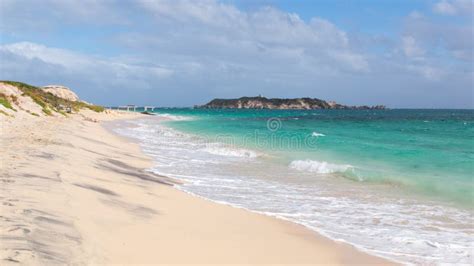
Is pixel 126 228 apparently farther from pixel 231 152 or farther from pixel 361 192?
pixel 231 152

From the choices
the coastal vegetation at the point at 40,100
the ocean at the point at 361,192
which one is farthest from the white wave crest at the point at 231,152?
the coastal vegetation at the point at 40,100

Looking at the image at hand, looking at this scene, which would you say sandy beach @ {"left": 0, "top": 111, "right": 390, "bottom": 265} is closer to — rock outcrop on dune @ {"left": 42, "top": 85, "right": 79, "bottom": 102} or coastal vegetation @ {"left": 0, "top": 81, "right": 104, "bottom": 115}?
coastal vegetation @ {"left": 0, "top": 81, "right": 104, "bottom": 115}

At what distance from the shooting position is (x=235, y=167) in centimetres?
1727

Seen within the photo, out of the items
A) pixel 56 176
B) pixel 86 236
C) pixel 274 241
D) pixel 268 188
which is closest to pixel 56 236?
pixel 86 236

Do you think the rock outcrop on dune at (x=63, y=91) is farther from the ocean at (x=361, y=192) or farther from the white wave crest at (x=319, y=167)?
the white wave crest at (x=319, y=167)

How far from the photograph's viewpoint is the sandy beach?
5316 mm

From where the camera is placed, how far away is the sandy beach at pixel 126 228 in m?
5.32

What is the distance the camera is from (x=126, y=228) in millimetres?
6848

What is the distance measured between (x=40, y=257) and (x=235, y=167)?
1279cm

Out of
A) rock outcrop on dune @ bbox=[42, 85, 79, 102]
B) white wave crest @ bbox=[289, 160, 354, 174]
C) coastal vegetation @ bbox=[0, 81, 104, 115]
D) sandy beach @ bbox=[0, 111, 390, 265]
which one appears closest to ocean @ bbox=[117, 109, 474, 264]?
white wave crest @ bbox=[289, 160, 354, 174]

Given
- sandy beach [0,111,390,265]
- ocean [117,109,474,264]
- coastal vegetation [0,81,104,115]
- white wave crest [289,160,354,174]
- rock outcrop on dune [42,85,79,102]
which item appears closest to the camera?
sandy beach [0,111,390,265]

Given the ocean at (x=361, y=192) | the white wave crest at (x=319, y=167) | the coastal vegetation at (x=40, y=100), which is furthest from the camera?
the coastal vegetation at (x=40, y=100)

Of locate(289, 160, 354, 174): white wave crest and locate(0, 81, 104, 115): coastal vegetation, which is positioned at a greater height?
locate(0, 81, 104, 115): coastal vegetation

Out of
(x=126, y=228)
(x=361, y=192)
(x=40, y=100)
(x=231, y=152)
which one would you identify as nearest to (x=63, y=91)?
(x=40, y=100)
